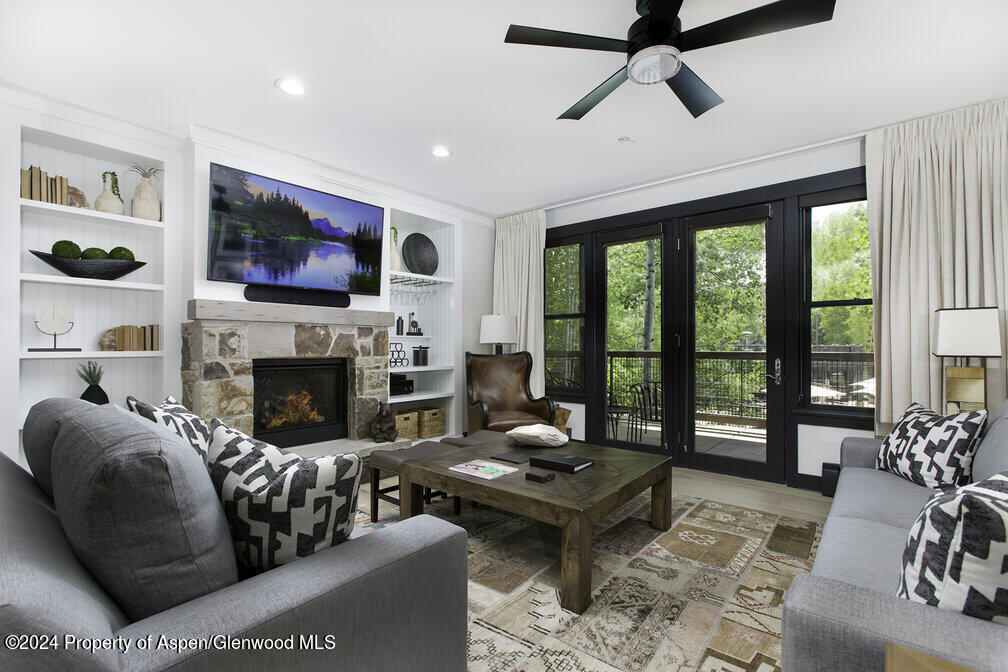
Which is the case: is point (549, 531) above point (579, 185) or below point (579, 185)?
below

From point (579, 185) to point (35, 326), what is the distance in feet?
13.4

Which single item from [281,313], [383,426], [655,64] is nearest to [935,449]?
[655,64]

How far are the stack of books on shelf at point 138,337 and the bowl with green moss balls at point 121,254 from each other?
0.46 metres

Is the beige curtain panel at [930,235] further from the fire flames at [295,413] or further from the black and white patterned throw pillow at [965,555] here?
the fire flames at [295,413]

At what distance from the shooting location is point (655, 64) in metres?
2.03

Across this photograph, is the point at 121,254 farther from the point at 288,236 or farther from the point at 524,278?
the point at 524,278

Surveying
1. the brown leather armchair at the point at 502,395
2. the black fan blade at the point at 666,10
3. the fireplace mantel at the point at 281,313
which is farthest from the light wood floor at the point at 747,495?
the black fan blade at the point at 666,10

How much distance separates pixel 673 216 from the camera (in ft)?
13.7

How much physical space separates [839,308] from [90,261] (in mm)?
5027

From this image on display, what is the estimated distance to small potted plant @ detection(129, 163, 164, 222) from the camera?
3.17 metres

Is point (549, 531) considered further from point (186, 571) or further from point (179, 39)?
point (179, 39)

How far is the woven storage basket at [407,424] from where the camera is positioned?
4.44m

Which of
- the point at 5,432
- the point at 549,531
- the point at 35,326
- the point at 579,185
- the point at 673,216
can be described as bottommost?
the point at 549,531

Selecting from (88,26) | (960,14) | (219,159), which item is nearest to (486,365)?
(219,159)
